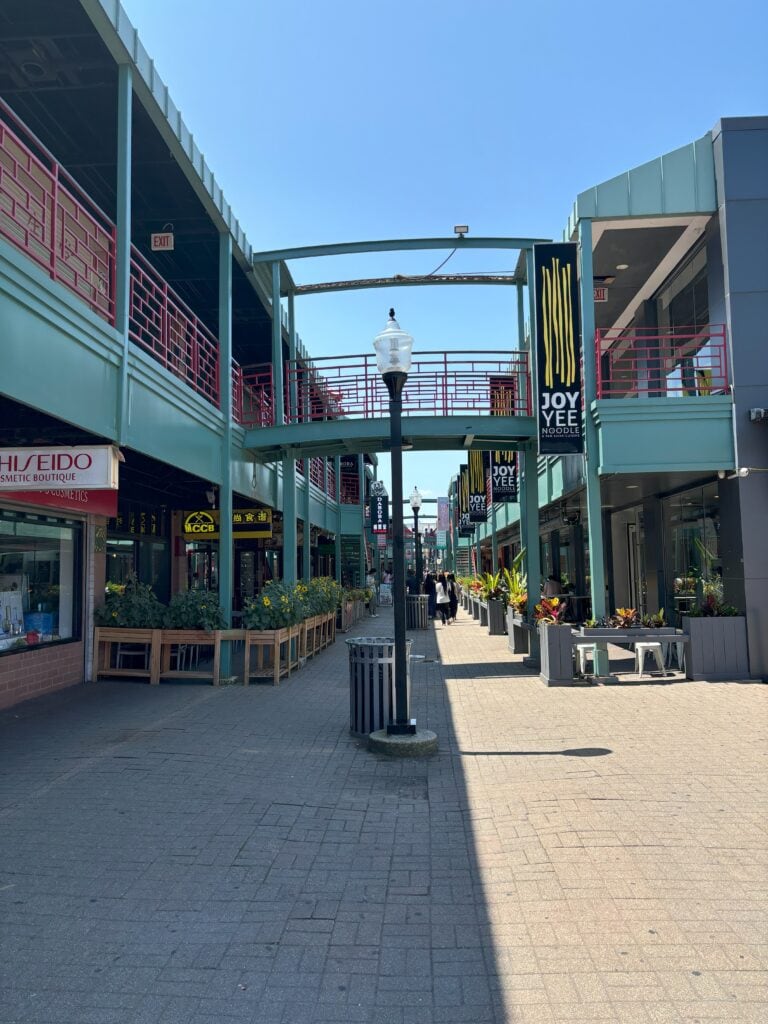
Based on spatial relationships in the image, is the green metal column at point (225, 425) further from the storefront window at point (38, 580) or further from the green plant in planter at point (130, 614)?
the storefront window at point (38, 580)

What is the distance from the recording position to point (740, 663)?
11383 millimetres

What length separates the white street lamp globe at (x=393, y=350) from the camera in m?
7.85

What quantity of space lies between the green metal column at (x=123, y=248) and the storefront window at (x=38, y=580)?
97.2 inches

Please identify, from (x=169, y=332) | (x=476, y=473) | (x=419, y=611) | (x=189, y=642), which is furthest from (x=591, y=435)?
(x=476, y=473)

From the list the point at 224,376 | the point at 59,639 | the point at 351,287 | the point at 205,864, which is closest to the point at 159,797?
the point at 205,864

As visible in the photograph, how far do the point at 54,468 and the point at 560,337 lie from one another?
8.29 metres

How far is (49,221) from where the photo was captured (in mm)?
9156

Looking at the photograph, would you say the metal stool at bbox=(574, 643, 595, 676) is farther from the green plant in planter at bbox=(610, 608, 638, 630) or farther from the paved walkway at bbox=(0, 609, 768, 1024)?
the paved walkway at bbox=(0, 609, 768, 1024)

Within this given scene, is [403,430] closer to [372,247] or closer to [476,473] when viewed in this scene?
[372,247]

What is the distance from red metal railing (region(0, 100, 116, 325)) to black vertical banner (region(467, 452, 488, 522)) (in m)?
15.4

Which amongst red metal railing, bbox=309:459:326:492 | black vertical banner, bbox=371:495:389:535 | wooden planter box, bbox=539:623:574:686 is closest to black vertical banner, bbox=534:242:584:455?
wooden planter box, bbox=539:623:574:686

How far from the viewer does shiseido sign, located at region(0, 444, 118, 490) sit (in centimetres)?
708

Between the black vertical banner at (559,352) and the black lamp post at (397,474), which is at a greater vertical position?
the black vertical banner at (559,352)

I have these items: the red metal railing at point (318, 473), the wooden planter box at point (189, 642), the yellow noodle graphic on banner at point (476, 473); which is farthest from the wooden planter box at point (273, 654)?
the yellow noodle graphic on banner at point (476, 473)
